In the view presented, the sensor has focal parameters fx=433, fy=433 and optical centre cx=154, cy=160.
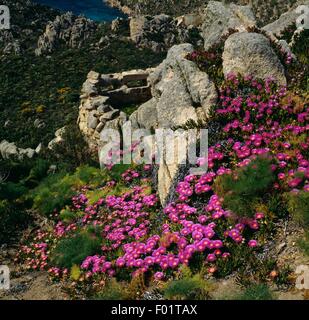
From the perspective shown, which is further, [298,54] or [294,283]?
Result: [298,54]

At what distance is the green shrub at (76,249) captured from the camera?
34.4 ft

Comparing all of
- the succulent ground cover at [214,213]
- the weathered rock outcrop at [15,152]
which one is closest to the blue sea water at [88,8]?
the weathered rock outcrop at [15,152]

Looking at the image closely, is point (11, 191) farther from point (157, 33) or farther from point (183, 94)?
point (157, 33)

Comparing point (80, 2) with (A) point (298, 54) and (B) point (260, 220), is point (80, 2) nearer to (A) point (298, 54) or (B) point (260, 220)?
(A) point (298, 54)

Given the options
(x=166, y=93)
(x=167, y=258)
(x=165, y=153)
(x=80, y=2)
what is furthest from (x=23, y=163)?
(x=80, y=2)

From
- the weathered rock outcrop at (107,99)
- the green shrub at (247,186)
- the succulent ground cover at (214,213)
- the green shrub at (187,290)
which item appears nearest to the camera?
the green shrub at (187,290)

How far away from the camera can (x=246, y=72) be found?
1373cm

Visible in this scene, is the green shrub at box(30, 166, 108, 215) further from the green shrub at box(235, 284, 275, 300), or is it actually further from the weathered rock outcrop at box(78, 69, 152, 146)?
the green shrub at box(235, 284, 275, 300)

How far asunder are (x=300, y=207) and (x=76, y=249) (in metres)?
5.45

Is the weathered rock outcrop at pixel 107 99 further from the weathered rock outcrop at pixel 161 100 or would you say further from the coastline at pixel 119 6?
the coastline at pixel 119 6

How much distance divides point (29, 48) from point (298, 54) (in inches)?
1832

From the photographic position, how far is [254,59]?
1366cm

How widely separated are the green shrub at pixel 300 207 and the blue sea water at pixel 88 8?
93.7 metres

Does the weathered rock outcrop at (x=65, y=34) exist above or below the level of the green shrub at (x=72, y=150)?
above
